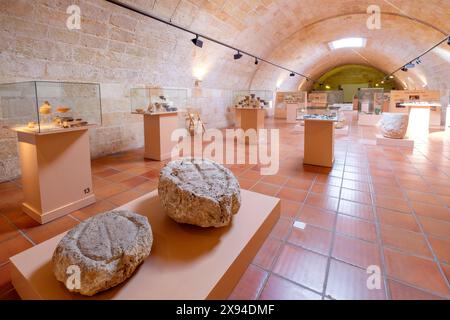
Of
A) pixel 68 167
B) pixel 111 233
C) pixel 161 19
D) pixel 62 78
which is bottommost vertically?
pixel 111 233

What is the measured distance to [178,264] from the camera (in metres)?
1.70

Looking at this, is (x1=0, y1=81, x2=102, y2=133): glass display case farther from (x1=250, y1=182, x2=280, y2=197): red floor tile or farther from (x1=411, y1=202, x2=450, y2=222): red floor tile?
(x1=411, y1=202, x2=450, y2=222): red floor tile

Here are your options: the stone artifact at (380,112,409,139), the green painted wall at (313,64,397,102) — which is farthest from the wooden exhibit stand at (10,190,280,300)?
the green painted wall at (313,64,397,102)

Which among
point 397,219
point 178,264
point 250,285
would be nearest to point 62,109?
point 178,264

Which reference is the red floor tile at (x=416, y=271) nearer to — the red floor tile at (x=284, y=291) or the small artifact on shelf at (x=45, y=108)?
the red floor tile at (x=284, y=291)

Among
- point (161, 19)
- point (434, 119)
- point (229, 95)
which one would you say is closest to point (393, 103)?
point (434, 119)

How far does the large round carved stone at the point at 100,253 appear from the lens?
139 cm

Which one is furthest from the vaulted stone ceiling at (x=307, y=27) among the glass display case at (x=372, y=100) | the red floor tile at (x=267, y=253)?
the red floor tile at (x=267, y=253)

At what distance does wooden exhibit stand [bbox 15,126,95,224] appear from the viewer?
2721mm

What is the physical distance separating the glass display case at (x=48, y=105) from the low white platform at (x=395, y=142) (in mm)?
6847

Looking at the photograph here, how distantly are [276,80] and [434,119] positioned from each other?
7.76m

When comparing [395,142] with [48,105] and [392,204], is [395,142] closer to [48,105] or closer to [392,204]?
[392,204]

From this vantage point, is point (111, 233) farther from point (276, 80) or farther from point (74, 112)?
point (276, 80)
